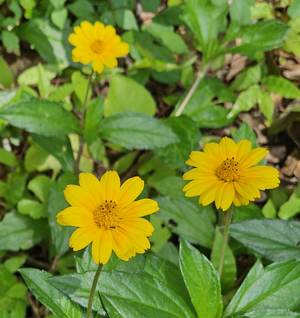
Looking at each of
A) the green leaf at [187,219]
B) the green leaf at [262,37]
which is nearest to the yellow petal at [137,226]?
the green leaf at [187,219]

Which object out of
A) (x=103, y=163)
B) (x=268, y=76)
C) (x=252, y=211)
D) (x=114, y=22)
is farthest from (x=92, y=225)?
(x=268, y=76)

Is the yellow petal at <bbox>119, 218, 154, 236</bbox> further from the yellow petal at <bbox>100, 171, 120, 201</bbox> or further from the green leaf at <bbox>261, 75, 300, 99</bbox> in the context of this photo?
the green leaf at <bbox>261, 75, 300, 99</bbox>

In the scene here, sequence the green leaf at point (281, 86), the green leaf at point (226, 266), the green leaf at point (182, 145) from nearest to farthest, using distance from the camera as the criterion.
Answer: the green leaf at point (226, 266) → the green leaf at point (182, 145) → the green leaf at point (281, 86)

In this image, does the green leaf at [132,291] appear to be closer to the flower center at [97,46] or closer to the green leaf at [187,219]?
the green leaf at [187,219]

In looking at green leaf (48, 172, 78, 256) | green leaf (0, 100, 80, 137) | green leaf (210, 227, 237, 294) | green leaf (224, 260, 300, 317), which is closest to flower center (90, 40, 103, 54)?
green leaf (0, 100, 80, 137)

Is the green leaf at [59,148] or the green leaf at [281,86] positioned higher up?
the green leaf at [59,148]

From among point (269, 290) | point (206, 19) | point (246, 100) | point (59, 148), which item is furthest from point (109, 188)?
point (246, 100)

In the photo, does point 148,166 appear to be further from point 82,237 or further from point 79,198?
point 82,237
